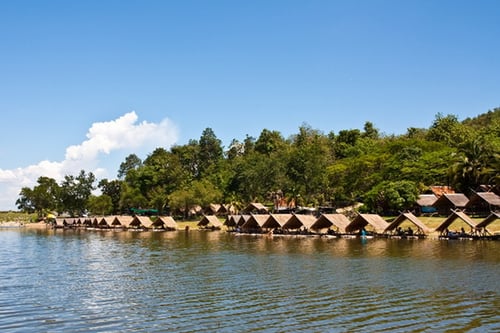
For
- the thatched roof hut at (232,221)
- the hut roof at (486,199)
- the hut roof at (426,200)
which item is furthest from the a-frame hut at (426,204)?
the thatched roof hut at (232,221)

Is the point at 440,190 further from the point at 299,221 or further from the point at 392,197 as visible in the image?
the point at 299,221

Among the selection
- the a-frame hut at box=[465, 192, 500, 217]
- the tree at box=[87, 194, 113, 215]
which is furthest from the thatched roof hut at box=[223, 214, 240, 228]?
the tree at box=[87, 194, 113, 215]

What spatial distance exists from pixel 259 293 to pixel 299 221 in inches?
1273

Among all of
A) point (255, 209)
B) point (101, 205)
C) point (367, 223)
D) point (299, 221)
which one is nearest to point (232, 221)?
point (299, 221)

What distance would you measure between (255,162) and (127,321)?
6753 centimetres

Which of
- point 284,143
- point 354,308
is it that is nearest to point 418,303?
point 354,308

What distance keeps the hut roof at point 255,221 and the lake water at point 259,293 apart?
21.9 meters

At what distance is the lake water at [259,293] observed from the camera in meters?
14.4

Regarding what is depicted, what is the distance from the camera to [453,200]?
5438cm

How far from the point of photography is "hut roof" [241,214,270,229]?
55031 mm

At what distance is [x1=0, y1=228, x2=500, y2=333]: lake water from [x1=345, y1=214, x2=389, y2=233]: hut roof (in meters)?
12.7

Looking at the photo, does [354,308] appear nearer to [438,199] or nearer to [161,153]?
[438,199]

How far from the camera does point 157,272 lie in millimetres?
25609

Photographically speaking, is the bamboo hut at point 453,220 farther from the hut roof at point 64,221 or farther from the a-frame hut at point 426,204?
the hut roof at point 64,221
